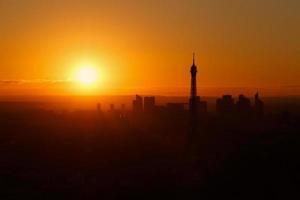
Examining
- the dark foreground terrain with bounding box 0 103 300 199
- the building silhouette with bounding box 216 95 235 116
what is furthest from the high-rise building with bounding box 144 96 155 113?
the dark foreground terrain with bounding box 0 103 300 199

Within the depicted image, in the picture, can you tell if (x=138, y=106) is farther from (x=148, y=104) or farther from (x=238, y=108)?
(x=238, y=108)

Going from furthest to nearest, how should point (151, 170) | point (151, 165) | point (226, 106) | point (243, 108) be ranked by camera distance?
1. point (226, 106)
2. point (243, 108)
3. point (151, 165)
4. point (151, 170)

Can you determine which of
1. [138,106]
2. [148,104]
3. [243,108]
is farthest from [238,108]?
[138,106]

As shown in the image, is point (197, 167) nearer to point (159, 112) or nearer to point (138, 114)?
point (159, 112)

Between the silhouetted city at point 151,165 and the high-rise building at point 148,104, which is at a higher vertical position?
the high-rise building at point 148,104

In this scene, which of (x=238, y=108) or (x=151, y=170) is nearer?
(x=151, y=170)

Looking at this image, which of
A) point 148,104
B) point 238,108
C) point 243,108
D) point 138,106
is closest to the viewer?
point 243,108

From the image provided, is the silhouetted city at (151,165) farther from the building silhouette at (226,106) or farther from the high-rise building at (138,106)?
the high-rise building at (138,106)

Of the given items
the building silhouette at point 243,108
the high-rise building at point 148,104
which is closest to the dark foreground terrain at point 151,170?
the building silhouette at point 243,108

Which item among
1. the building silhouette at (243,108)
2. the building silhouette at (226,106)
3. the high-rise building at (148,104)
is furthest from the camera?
the high-rise building at (148,104)

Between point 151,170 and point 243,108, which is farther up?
point 243,108

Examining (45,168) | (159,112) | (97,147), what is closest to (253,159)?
(45,168)

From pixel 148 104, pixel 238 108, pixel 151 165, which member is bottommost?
pixel 151 165
